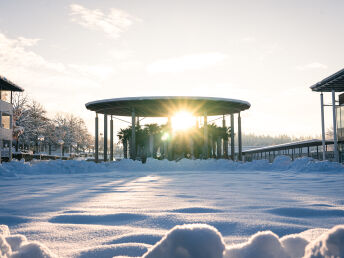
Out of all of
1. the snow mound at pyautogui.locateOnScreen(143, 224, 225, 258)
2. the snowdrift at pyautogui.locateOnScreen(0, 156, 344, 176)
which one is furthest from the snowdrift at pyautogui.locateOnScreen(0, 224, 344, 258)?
the snowdrift at pyautogui.locateOnScreen(0, 156, 344, 176)

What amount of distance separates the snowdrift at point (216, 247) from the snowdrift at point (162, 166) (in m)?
9.19

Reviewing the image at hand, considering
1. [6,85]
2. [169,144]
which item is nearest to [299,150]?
[169,144]

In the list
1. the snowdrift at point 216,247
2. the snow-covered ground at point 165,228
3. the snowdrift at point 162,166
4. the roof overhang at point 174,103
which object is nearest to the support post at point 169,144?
the roof overhang at point 174,103

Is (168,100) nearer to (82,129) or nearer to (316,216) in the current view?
(316,216)

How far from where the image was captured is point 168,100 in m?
18.7

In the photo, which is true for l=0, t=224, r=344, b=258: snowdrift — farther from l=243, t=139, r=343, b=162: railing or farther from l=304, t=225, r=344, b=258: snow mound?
l=243, t=139, r=343, b=162: railing

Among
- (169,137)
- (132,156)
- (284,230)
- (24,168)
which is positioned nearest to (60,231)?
(284,230)

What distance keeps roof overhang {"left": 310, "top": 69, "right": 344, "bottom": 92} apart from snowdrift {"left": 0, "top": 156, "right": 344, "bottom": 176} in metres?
9.52

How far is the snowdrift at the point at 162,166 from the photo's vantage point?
1089 centimetres

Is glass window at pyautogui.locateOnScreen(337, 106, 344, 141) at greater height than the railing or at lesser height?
greater

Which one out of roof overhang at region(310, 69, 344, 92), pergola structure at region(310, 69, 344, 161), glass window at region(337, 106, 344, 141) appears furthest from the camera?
glass window at region(337, 106, 344, 141)

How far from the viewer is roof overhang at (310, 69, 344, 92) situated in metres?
19.8

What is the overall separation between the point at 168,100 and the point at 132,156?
464 cm

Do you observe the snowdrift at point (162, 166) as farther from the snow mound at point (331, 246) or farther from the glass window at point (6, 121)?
the glass window at point (6, 121)
